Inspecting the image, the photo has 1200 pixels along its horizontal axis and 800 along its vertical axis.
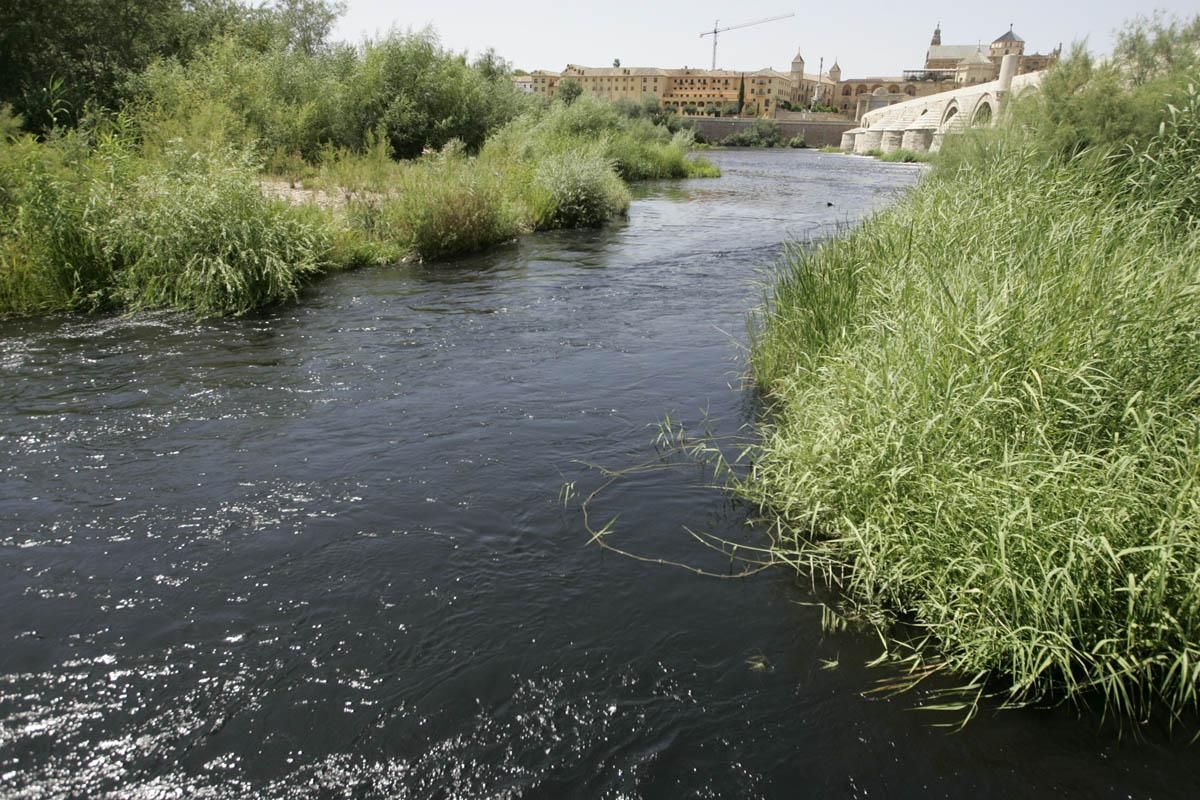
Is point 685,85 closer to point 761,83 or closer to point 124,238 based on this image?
point 761,83

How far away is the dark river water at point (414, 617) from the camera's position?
337 centimetres

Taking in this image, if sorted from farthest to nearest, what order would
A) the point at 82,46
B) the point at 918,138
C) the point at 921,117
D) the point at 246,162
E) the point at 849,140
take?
the point at 849,140
the point at 921,117
the point at 918,138
the point at 82,46
the point at 246,162

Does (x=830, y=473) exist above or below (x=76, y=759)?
above

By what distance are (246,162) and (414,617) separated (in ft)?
34.5

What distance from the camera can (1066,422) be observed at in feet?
14.2

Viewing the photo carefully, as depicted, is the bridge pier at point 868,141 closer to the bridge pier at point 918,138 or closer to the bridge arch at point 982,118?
the bridge pier at point 918,138

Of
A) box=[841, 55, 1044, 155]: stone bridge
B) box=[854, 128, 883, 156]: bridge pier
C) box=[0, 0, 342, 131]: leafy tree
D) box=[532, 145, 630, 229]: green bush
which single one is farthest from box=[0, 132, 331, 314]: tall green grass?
box=[854, 128, 883, 156]: bridge pier

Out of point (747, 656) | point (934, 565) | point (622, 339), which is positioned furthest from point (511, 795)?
point (622, 339)

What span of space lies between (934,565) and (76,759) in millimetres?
4322

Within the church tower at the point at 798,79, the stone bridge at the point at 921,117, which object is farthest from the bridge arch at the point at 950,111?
the church tower at the point at 798,79

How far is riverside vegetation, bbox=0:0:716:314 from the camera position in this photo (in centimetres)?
1080

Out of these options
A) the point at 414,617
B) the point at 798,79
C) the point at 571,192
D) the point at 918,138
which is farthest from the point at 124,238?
the point at 798,79

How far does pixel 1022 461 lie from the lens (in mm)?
4035

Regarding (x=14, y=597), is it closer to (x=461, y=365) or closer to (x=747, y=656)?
(x=747, y=656)
